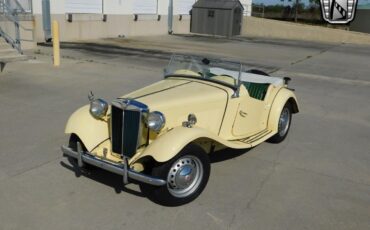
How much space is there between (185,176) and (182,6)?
23.5 meters

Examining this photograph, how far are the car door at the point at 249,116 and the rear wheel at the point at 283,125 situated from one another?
462mm

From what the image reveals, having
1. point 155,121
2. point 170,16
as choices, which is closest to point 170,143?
point 155,121

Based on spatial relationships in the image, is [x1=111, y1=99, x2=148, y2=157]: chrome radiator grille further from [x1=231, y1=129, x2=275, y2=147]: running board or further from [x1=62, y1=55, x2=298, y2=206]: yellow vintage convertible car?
[x1=231, y1=129, x2=275, y2=147]: running board

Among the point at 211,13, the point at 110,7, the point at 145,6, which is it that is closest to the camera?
the point at 110,7

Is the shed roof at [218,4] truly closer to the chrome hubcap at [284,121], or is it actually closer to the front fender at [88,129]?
the chrome hubcap at [284,121]

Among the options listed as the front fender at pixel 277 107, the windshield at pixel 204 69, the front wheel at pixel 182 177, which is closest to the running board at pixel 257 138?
the front fender at pixel 277 107

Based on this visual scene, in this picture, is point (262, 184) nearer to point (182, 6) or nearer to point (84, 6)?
point (84, 6)

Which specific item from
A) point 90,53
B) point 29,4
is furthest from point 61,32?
point 90,53

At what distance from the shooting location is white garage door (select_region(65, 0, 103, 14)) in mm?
18045

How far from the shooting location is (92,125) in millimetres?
4254

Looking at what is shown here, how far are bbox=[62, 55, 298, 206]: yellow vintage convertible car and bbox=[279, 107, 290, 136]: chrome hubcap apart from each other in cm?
46

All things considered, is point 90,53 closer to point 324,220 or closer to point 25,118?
point 25,118

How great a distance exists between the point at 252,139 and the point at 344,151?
161 cm

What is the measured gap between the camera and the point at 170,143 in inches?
144
